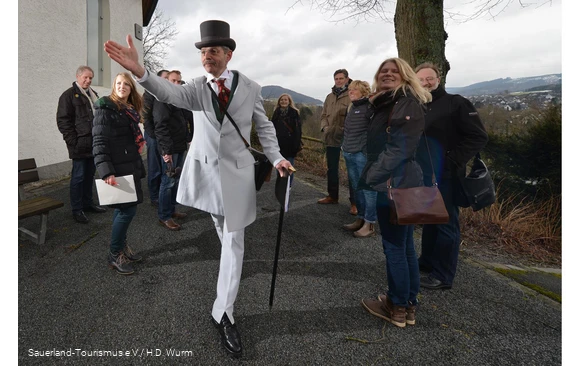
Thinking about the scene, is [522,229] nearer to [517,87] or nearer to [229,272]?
[517,87]

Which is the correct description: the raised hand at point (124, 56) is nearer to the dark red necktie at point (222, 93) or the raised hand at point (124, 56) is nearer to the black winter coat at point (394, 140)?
the dark red necktie at point (222, 93)

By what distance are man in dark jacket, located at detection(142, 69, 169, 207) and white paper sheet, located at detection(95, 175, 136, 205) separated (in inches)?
66.3

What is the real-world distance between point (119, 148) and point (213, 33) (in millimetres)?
1612

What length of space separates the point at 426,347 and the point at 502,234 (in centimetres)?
318

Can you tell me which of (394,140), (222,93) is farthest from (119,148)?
(394,140)

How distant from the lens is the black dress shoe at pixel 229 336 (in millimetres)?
1954

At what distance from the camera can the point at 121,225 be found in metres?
2.96

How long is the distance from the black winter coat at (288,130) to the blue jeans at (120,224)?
3149 mm

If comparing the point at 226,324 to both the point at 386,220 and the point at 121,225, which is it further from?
the point at 121,225

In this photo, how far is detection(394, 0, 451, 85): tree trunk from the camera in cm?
493

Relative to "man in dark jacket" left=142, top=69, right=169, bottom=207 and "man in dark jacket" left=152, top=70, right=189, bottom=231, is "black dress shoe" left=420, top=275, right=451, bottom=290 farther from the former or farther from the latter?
"man in dark jacket" left=142, top=69, right=169, bottom=207

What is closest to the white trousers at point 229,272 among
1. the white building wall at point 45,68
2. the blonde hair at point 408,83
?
the blonde hair at point 408,83
